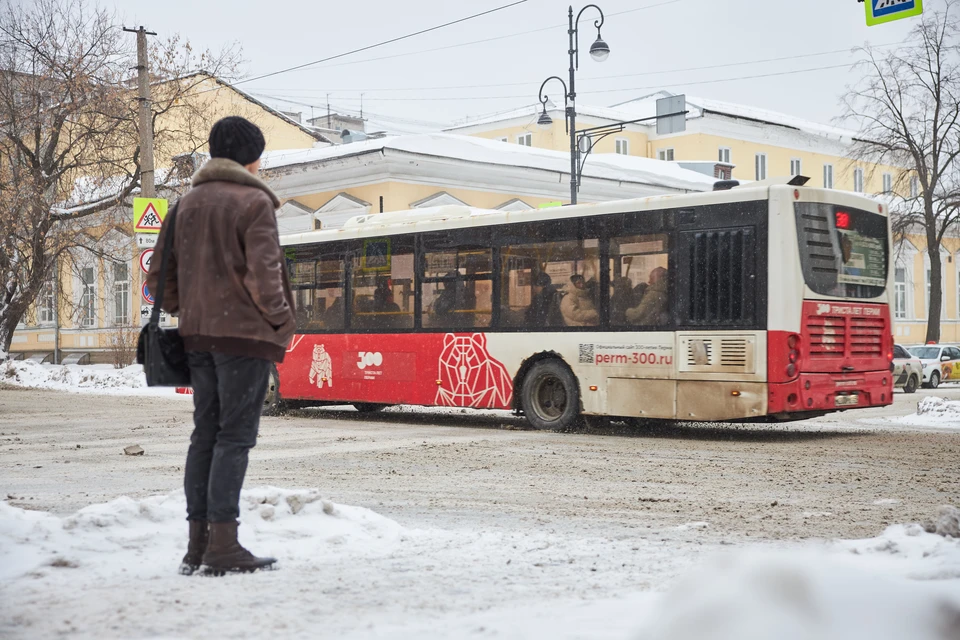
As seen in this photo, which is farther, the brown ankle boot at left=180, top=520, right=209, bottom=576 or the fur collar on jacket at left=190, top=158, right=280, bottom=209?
the fur collar on jacket at left=190, top=158, right=280, bottom=209

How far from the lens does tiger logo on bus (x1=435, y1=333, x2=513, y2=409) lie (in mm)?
15406

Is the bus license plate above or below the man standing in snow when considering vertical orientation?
below

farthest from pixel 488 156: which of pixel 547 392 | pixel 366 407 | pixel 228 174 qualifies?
pixel 228 174

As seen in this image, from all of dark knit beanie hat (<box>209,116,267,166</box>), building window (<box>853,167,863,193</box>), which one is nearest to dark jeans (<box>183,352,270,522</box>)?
dark knit beanie hat (<box>209,116,267,166</box>)

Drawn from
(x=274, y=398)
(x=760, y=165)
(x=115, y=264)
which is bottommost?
(x=274, y=398)

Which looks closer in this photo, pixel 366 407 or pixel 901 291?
pixel 366 407

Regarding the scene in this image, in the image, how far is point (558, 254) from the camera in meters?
14.9

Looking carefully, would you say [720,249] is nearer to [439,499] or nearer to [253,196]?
[439,499]

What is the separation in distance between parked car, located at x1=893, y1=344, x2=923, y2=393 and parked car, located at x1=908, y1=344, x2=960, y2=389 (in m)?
1.27

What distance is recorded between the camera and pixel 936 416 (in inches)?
668

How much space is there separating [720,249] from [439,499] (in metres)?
6.49

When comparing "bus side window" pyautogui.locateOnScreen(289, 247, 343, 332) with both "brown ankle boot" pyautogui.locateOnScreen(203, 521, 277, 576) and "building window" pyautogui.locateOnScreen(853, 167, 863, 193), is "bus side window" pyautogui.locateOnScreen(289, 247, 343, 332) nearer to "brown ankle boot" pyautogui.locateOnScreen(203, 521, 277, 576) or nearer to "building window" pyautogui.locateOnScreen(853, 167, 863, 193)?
"brown ankle boot" pyautogui.locateOnScreen(203, 521, 277, 576)

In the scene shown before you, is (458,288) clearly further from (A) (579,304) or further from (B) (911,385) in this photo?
(B) (911,385)

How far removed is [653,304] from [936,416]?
568 centimetres
